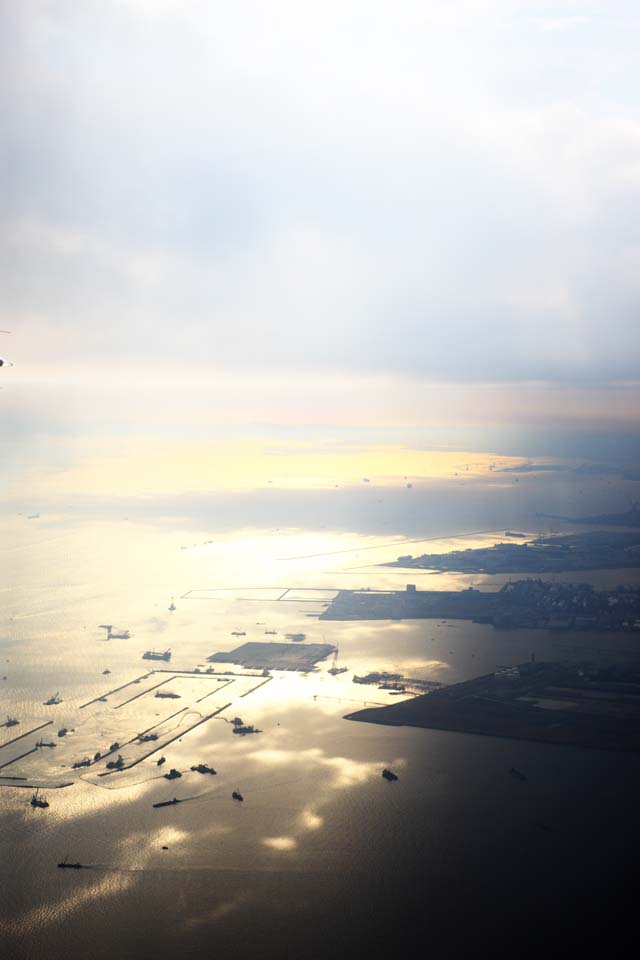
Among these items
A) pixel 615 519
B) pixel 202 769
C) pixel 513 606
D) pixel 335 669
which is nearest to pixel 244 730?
pixel 202 769

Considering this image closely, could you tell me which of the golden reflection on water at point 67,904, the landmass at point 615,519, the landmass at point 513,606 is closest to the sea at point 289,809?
the golden reflection on water at point 67,904

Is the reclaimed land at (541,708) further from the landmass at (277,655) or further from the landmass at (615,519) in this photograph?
the landmass at (615,519)

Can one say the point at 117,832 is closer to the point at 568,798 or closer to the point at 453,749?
the point at 453,749

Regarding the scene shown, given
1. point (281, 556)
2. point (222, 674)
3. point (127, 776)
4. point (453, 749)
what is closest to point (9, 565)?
point (281, 556)

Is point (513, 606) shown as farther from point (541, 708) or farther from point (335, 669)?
point (541, 708)

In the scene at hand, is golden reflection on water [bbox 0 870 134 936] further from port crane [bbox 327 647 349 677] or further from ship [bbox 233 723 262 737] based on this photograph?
port crane [bbox 327 647 349 677]
